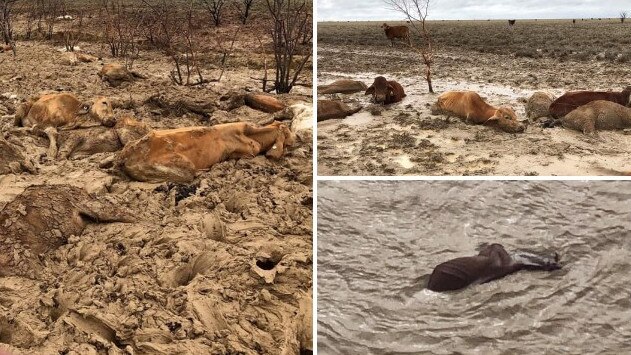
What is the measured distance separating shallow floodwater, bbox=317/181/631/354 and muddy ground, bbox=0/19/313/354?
1.48 ft

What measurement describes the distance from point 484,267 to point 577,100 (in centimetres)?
312

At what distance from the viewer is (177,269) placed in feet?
8.75

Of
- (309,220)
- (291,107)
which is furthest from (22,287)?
(291,107)

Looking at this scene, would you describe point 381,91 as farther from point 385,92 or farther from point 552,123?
point 552,123

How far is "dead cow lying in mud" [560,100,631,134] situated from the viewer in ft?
13.9

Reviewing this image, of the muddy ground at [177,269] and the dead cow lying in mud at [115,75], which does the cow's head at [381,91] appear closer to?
Result: the muddy ground at [177,269]

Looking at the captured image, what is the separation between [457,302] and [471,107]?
2.87 meters

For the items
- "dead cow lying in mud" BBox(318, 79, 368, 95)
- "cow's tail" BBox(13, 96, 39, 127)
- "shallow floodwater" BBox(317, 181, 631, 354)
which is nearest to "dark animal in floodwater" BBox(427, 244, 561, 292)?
"shallow floodwater" BBox(317, 181, 631, 354)

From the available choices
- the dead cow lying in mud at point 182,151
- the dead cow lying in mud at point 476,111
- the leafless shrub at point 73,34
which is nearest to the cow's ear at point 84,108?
the dead cow lying in mud at point 182,151

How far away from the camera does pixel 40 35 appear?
12.0 m

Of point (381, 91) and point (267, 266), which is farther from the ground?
point (381, 91)

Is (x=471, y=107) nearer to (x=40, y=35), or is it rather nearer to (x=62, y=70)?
(x=62, y=70)

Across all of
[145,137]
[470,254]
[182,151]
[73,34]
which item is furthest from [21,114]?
[73,34]

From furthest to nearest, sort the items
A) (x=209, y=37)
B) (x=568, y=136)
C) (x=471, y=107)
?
(x=209, y=37) → (x=471, y=107) → (x=568, y=136)
